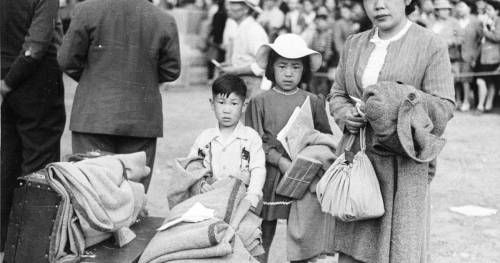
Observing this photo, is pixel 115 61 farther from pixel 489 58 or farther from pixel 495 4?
pixel 495 4

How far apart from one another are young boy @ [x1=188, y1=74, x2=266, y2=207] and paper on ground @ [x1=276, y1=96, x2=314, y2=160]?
7.0 inches

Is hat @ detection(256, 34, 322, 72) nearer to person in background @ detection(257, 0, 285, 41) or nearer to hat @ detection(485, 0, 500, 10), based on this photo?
hat @ detection(485, 0, 500, 10)

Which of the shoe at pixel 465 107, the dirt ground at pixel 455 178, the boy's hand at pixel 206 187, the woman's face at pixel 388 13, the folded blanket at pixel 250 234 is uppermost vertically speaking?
the woman's face at pixel 388 13

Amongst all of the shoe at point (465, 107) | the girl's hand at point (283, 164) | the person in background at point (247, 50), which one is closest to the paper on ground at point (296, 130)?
the girl's hand at point (283, 164)

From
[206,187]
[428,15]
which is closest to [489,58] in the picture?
[428,15]

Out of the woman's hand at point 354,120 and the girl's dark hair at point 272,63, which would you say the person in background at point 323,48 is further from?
the woman's hand at point 354,120

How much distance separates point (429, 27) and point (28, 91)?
10827mm

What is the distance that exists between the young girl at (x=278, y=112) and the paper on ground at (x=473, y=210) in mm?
2653

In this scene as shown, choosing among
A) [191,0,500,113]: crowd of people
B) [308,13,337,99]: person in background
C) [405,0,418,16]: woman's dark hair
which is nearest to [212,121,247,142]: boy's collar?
[405,0,418,16]: woman's dark hair

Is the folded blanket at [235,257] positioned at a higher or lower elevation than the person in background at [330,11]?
lower

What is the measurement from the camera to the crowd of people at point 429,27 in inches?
559

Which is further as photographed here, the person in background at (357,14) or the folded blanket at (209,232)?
the person in background at (357,14)

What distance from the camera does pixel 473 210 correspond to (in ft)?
23.1

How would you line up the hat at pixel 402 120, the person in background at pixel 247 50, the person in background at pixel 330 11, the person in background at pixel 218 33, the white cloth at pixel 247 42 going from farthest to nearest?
the person in background at pixel 218 33 → the person in background at pixel 330 11 → the white cloth at pixel 247 42 → the person in background at pixel 247 50 → the hat at pixel 402 120
